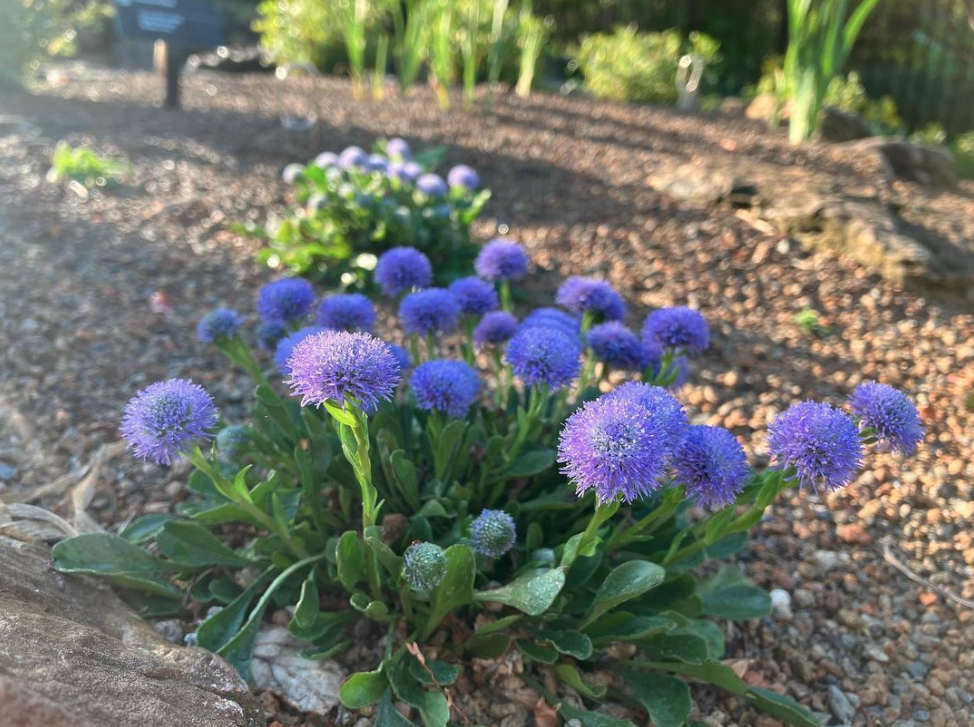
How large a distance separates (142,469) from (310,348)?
138 cm

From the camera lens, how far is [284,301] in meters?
2.18

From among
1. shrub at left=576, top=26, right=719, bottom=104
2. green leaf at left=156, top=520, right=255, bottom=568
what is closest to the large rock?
green leaf at left=156, top=520, right=255, bottom=568

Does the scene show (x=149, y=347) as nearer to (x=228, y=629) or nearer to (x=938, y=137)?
(x=228, y=629)

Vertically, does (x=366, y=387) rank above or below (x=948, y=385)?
above

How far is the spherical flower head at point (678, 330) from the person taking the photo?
2062mm

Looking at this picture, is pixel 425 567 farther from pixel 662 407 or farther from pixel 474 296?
pixel 474 296

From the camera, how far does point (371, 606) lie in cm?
171

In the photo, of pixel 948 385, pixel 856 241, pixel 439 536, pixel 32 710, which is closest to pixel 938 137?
pixel 856 241

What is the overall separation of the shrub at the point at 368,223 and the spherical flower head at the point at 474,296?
1527mm

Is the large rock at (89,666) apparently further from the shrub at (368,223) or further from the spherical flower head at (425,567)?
the shrub at (368,223)

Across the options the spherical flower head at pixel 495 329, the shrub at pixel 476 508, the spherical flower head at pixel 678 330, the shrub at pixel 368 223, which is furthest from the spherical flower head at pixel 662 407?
the shrub at pixel 368 223

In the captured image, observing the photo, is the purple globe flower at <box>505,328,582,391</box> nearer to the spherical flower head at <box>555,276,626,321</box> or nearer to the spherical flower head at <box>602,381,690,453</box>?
the spherical flower head at <box>602,381,690,453</box>

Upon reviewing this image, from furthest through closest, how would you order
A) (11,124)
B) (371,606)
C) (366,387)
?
(11,124) < (371,606) < (366,387)

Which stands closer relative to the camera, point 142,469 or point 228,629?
point 228,629
